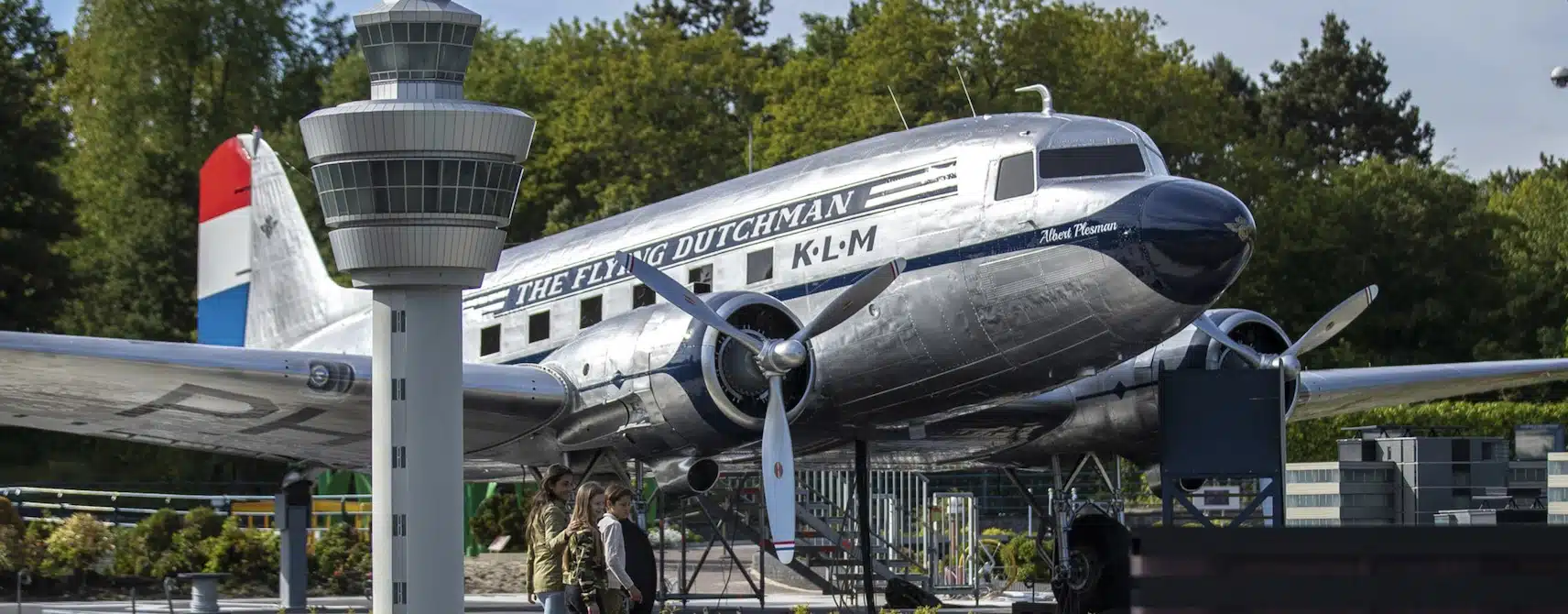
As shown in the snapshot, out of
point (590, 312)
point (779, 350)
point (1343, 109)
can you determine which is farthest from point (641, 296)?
point (1343, 109)

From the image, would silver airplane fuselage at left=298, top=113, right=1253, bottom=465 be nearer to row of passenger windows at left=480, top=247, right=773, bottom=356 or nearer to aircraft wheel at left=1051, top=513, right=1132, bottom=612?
row of passenger windows at left=480, top=247, right=773, bottom=356

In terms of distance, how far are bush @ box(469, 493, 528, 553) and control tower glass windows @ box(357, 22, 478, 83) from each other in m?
18.7

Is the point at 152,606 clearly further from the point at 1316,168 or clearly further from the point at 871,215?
the point at 1316,168

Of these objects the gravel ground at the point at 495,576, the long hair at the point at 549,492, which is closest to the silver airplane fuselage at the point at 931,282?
the long hair at the point at 549,492

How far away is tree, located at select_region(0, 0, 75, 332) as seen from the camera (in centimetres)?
4378

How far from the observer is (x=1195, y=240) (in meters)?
15.1

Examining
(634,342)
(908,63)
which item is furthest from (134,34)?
(634,342)

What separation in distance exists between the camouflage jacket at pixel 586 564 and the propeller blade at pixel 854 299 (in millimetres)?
4340

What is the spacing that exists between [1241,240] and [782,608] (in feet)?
29.5

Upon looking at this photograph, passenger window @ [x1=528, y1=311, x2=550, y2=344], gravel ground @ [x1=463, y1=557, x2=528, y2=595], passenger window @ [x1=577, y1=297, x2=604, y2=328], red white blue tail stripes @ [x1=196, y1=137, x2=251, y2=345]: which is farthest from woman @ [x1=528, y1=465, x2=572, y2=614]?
red white blue tail stripes @ [x1=196, y1=137, x2=251, y2=345]

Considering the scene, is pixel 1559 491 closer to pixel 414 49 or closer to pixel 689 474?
pixel 689 474

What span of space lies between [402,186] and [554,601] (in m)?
3.48

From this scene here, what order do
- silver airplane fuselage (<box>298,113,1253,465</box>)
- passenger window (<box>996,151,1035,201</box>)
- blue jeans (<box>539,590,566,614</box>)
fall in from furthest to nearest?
passenger window (<box>996,151,1035,201</box>) → silver airplane fuselage (<box>298,113,1253,465</box>) → blue jeans (<box>539,590,566,614</box>)

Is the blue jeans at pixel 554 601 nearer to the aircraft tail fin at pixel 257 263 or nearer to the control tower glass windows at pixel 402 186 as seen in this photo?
the control tower glass windows at pixel 402 186
